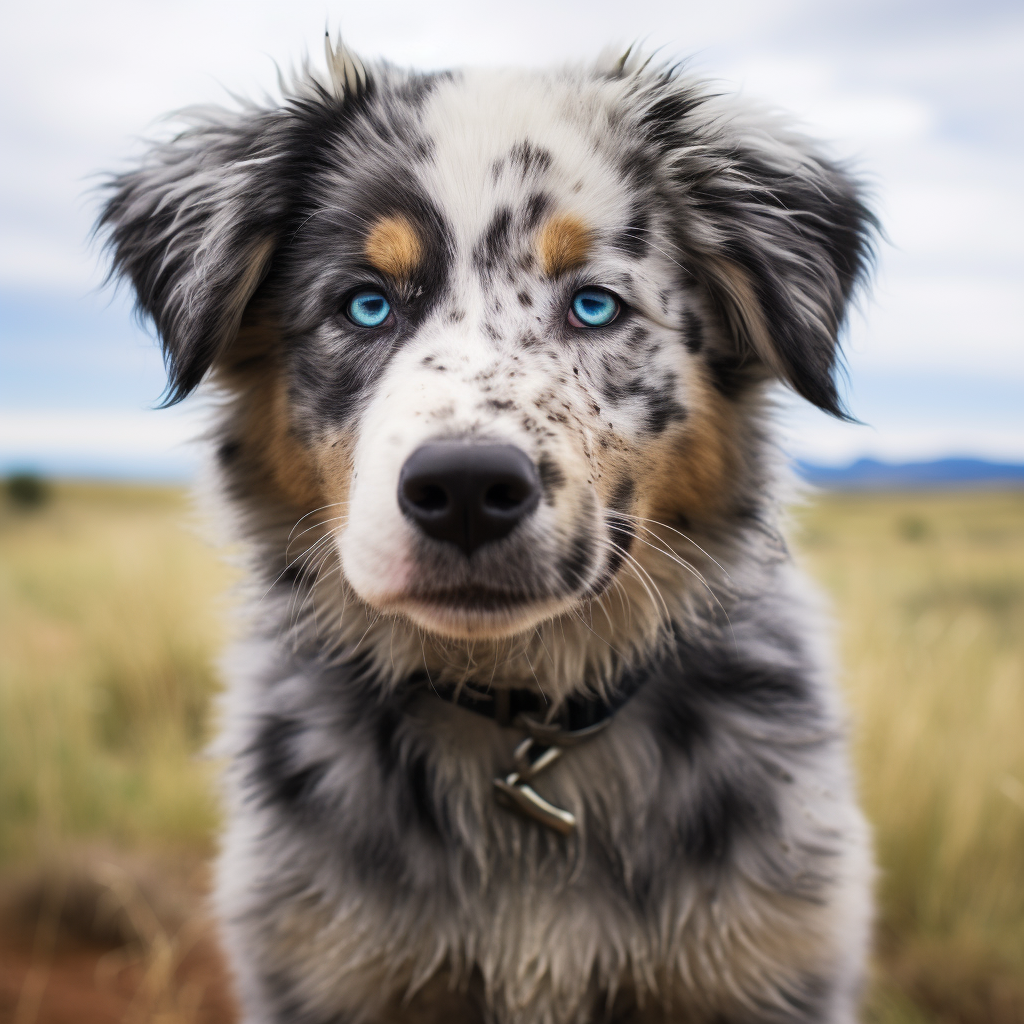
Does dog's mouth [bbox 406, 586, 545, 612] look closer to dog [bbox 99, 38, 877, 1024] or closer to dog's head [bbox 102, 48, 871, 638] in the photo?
dog's head [bbox 102, 48, 871, 638]

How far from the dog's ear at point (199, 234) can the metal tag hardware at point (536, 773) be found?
1177 millimetres

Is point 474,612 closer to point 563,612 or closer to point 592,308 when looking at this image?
point 563,612

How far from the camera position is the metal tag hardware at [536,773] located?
2.35m

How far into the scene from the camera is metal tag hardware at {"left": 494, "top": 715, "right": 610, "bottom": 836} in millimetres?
2350

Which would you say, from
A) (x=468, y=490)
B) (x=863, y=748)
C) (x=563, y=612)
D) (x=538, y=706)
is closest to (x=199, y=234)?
(x=468, y=490)

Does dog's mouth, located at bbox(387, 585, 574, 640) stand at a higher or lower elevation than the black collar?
higher

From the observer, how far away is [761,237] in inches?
96.3

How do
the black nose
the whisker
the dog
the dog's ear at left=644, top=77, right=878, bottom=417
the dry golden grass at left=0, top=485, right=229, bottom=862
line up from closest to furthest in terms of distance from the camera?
the black nose < the whisker < the dog < the dog's ear at left=644, top=77, right=878, bottom=417 < the dry golden grass at left=0, top=485, right=229, bottom=862

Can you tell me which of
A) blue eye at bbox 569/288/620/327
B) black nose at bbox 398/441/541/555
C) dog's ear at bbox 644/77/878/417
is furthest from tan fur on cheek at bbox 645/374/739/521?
black nose at bbox 398/441/541/555

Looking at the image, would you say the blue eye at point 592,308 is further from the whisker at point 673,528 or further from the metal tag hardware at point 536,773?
the metal tag hardware at point 536,773

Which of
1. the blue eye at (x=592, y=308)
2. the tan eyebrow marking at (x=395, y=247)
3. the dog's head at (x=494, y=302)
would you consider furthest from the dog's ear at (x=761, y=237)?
the tan eyebrow marking at (x=395, y=247)

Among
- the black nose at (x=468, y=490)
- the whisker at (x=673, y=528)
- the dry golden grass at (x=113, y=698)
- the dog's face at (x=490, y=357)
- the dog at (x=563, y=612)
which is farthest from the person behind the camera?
the dry golden grass at (x=113, y=698)

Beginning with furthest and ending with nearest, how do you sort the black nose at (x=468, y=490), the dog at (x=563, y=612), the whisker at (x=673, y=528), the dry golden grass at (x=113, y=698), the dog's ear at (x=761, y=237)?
the dry golden grass at (x=113, y=698)
the dog's ear at (x=761, y=237)
the dog at (x=563, y=612)
the whisker at (x=673, y=528)
the black nose at (x=468, y=490)

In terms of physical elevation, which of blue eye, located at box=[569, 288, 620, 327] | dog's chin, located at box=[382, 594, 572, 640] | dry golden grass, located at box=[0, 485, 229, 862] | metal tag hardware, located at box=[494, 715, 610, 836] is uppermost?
blue eye, located at box=[569, 288, 620, 327]
